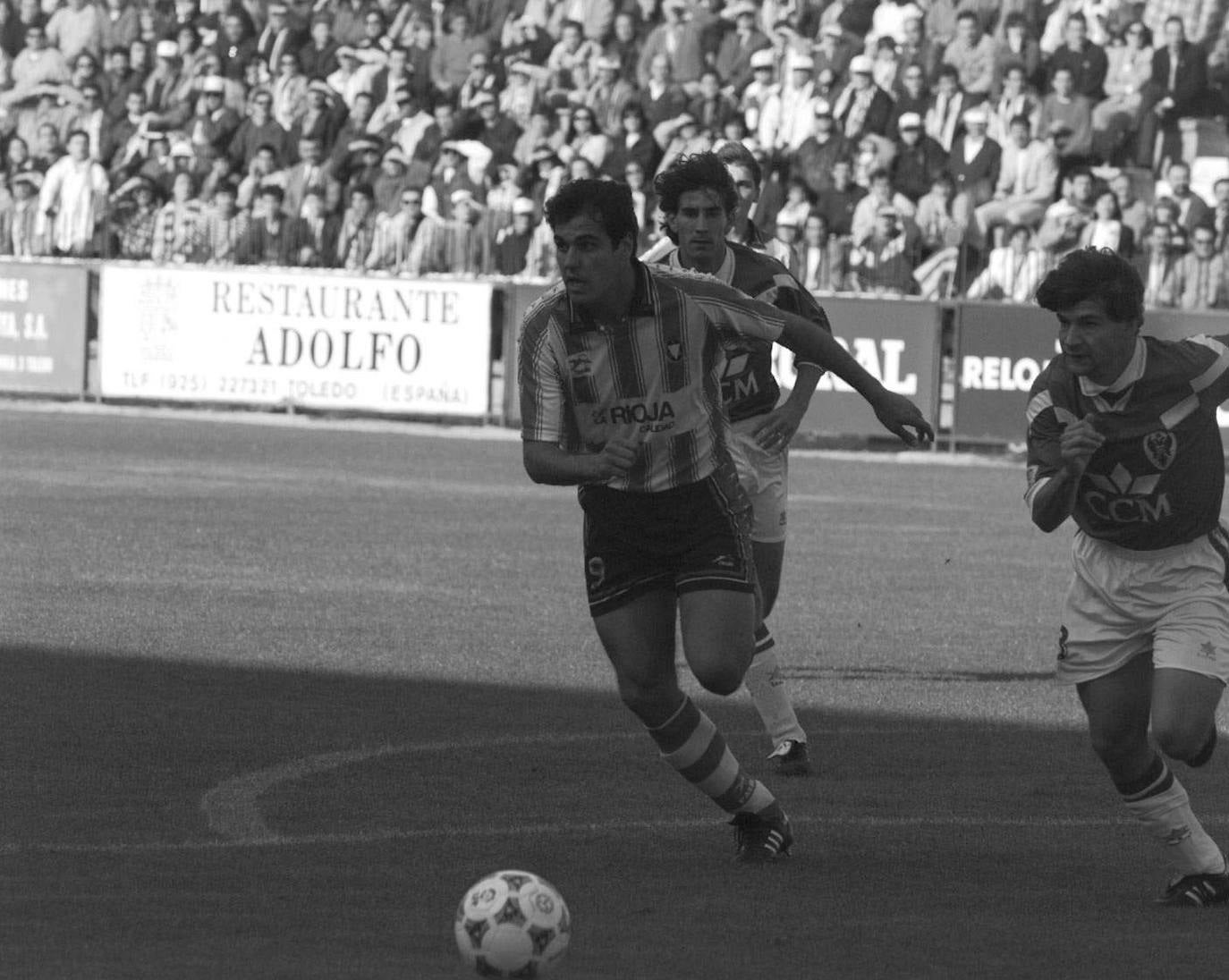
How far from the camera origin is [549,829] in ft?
24.1

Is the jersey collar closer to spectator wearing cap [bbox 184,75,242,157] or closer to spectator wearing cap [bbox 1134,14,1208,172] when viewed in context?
spectator wearing cap [bbox 1134,14,1208,172]

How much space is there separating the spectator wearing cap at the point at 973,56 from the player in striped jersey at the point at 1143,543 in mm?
19062

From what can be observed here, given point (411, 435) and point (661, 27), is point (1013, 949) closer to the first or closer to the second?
point (411, 435)

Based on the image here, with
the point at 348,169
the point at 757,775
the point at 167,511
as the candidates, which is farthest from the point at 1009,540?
the point at 348,169

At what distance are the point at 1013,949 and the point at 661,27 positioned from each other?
2277 centimetres

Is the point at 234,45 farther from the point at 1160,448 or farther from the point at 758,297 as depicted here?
the point at 1160,448

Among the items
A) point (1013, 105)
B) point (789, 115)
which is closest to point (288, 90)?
point (789, 115)

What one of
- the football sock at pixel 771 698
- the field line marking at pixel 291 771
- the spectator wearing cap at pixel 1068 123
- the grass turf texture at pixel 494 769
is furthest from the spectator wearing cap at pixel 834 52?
the football sock at pixel 771 698

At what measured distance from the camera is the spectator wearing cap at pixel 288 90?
2986 centimetres

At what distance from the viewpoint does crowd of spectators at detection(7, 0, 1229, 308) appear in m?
23.5

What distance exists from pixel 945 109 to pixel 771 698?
16997mm

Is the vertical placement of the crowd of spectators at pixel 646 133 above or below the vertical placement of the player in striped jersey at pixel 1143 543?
above

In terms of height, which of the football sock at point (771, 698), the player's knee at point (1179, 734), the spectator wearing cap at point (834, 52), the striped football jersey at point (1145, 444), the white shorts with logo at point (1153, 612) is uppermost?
the spectator wearing cap at point (834, 52)

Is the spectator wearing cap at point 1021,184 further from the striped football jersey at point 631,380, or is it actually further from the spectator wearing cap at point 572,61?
the striped football jersey at point 631,380
